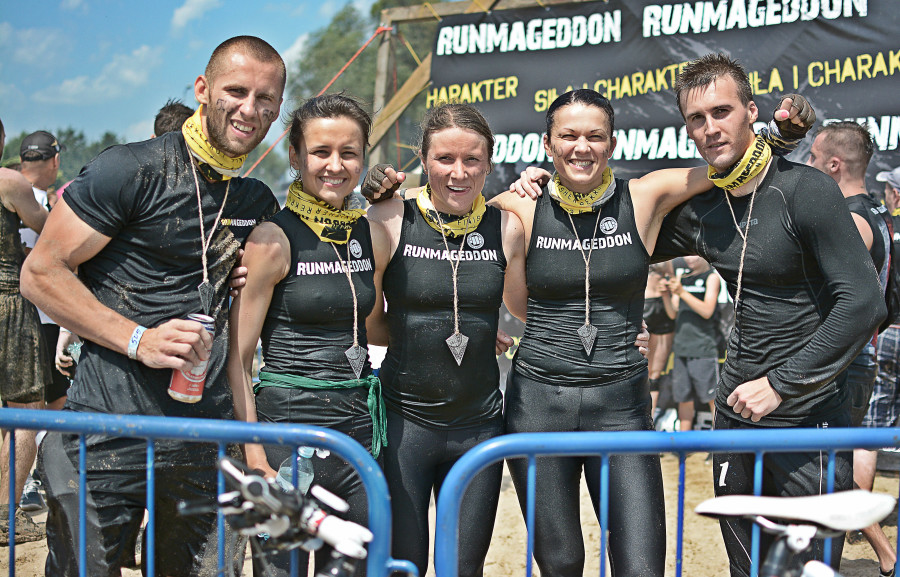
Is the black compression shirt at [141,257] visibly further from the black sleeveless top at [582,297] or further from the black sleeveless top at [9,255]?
Answer: the black sleeveless top at [9,255]

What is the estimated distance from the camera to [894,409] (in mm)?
5762

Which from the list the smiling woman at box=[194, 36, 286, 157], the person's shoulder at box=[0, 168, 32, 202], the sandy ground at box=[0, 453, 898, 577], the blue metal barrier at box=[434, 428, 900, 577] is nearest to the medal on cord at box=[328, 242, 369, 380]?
the smiling woman at box=[194, 36, 286, 157]

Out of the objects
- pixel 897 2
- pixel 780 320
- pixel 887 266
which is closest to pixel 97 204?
pixel 780 320

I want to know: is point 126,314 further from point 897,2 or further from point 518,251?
point 897,2

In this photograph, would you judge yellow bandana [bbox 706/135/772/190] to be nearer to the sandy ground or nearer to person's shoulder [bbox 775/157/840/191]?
person's shoulder [bbox 775/157/840/191]

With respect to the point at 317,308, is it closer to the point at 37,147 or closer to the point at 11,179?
the point at 11,179

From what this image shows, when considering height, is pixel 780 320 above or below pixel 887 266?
below

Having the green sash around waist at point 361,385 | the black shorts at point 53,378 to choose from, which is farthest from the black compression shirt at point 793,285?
the black shorts at point 53,378

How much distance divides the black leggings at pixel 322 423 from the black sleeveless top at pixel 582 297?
0.79 m

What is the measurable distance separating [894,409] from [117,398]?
5.57m

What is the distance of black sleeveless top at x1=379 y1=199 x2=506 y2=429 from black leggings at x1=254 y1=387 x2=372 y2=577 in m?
0.29

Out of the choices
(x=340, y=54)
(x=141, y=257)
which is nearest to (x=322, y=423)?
(x=141, y=257)

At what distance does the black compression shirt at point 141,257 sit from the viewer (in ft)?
7.88

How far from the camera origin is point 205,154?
256cm
